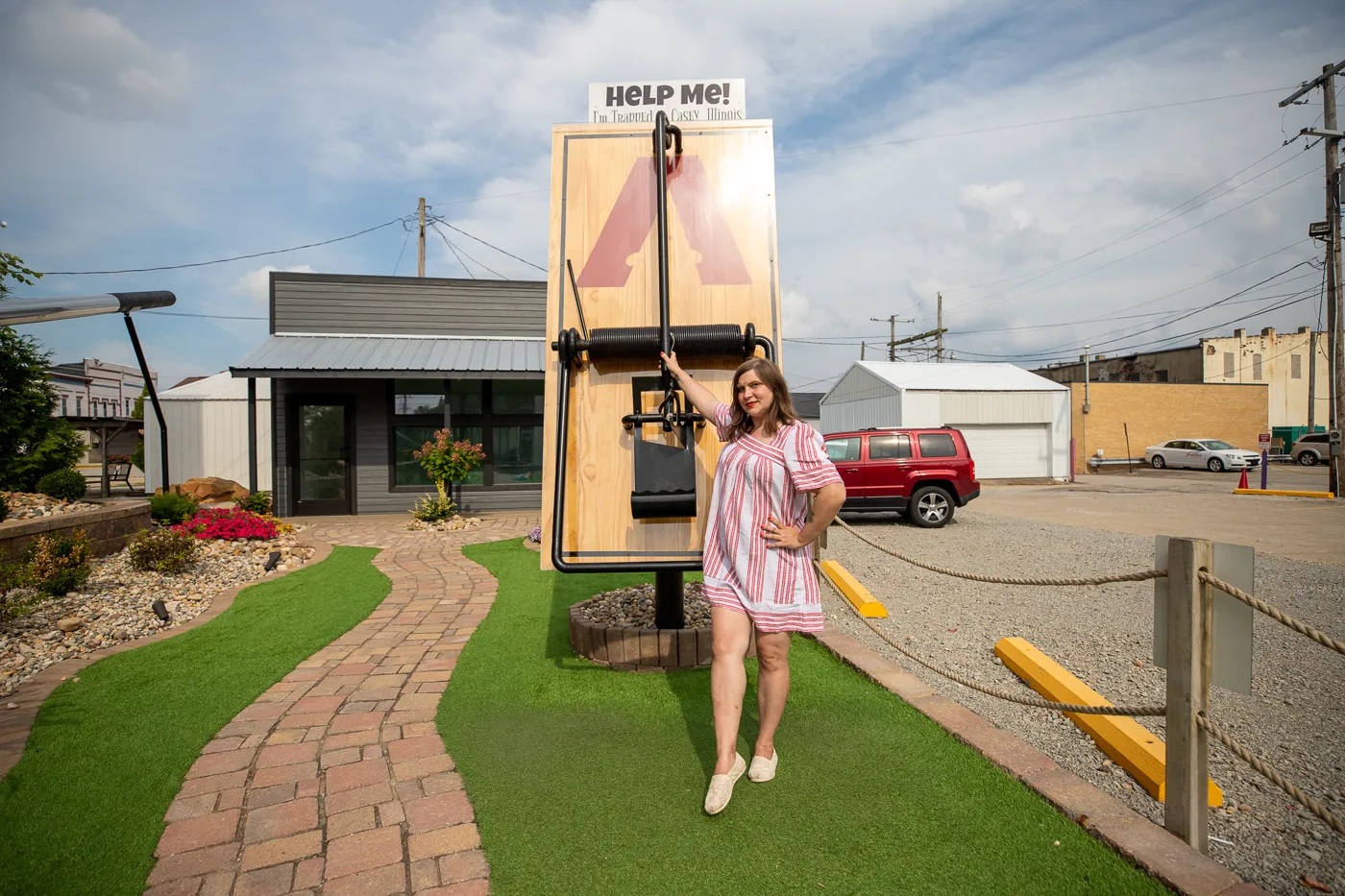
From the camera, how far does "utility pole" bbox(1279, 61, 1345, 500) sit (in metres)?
16.5

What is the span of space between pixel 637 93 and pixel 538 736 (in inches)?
151

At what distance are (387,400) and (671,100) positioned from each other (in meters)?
10.2

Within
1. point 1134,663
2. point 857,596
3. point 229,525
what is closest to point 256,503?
point 229,525

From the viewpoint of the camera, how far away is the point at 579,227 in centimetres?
372

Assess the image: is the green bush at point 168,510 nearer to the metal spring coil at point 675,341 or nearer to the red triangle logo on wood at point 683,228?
the red triangle logo on wood at point 683,228

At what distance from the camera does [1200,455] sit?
28.5m

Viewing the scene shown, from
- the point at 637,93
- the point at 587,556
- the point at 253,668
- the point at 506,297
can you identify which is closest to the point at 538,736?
the point at 587,556

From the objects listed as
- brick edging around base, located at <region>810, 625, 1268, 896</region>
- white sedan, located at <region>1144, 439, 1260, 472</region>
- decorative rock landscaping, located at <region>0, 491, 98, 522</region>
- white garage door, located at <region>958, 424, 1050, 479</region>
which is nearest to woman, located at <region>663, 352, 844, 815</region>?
brick edging around base, located at <region>810, 625, 1268, 896</region>

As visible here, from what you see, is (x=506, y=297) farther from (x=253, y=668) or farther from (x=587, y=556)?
(x=587, y=556)

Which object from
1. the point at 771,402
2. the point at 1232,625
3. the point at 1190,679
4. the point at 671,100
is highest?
the point at 671,100

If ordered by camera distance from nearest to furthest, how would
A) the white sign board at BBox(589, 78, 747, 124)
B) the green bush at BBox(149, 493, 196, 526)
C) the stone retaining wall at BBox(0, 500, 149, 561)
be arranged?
the white sign board at BBox(589, 78, 747, 124) < the stone retaining wall at BBox(0, 500, 149, 561) < the green bush at BBox(149, 493, 196, 526)

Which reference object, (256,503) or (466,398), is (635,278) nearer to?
(256,503)

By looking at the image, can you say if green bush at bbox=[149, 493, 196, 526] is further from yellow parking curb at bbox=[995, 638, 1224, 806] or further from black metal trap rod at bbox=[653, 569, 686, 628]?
yellow parking curb at bbox=[995, 638, 1224, 806]

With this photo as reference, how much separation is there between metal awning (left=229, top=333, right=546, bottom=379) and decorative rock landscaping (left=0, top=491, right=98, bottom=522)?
9.77 feet
